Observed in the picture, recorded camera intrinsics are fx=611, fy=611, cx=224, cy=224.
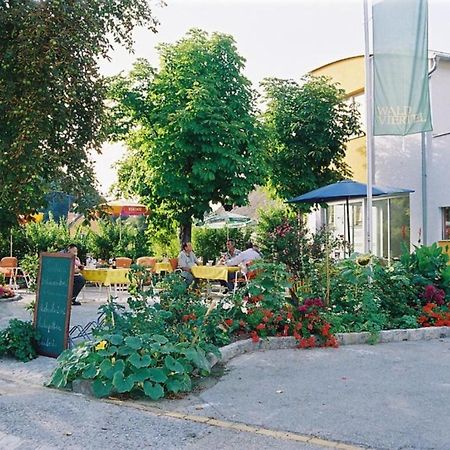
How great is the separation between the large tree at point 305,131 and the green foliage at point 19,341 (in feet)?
37.4

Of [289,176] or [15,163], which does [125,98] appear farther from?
[15,163]

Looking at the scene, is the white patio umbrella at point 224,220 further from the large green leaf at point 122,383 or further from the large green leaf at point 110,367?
the large green leaf at point 122,383

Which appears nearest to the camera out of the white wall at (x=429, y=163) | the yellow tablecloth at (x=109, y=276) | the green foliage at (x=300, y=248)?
the green foliage at (x=300, y=248)

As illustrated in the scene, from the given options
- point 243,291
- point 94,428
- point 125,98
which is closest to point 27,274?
point 125,98

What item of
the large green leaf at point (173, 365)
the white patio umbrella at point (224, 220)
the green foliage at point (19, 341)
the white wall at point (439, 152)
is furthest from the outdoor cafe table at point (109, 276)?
the white wall at point (439, 152)

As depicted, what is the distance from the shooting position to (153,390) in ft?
19.3

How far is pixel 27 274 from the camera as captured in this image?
53.7 feet

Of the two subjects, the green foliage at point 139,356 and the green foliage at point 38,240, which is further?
the green foliage at point 38,240

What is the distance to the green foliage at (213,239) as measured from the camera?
22.9 m

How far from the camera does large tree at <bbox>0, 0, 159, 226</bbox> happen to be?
8609mm

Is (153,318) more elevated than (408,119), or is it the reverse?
(408,119)

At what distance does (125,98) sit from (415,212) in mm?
8589

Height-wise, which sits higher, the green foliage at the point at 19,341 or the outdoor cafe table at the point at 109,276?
the outdoor cafe table at the point at 109,276

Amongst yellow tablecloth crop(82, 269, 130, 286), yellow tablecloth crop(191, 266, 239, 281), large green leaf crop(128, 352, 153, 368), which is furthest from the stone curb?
yellow tablecloth crop(82, 269, 130, 286)
